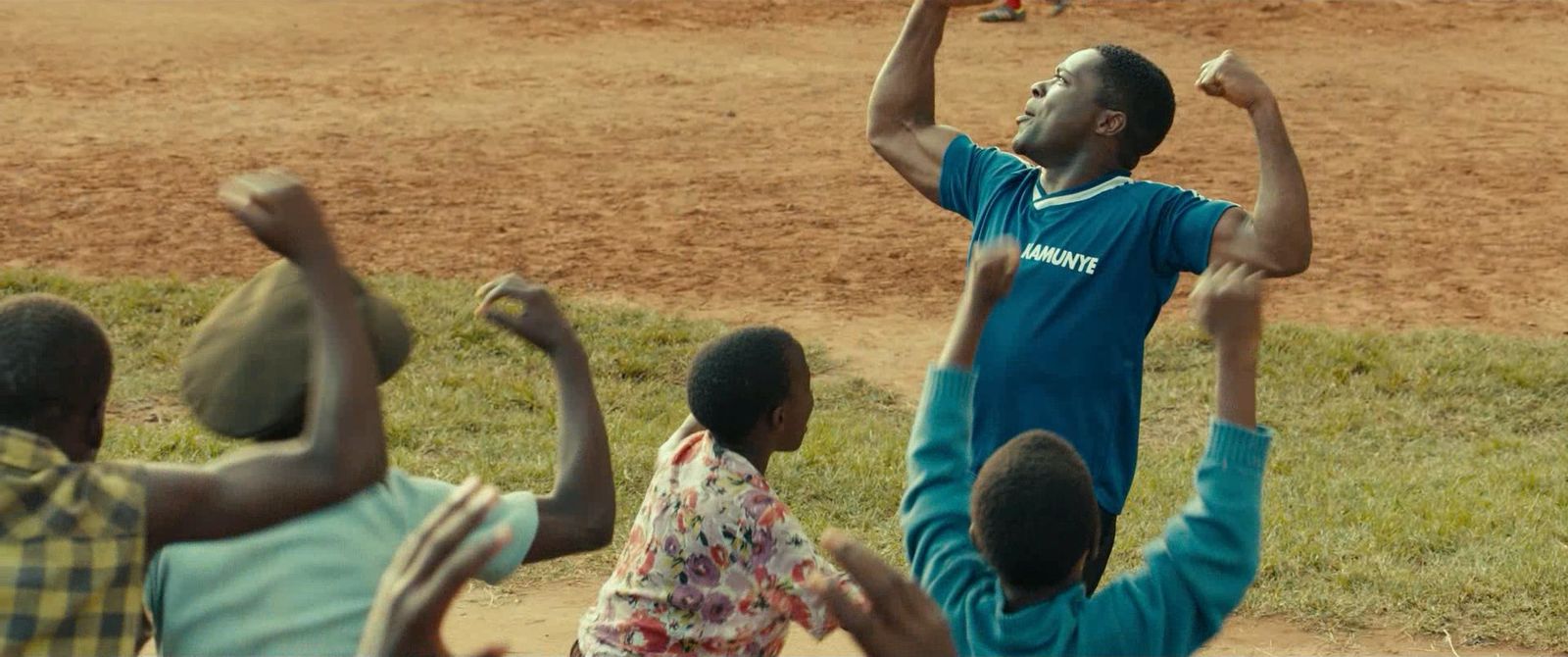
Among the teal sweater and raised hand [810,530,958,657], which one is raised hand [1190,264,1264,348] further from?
raised hand [810,530,958,657]

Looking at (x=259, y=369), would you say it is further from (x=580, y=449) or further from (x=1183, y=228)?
(x=1183, y=228)

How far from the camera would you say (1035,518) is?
262 cm

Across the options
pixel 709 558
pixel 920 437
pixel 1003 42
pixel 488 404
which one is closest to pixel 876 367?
pixel 488 404

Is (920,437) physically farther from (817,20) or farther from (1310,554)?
(817,20)

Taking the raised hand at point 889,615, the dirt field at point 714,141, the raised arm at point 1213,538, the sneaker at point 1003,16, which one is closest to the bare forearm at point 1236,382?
the raised arm at point 1213,538

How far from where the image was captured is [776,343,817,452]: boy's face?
145 inches

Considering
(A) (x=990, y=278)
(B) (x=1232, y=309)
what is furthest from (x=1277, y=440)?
(B) (x=1232, y=309)

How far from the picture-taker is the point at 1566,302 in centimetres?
1066

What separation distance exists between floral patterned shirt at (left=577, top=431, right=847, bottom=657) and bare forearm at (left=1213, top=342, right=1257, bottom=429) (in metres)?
0.99

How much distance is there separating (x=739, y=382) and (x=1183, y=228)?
41.6 inches

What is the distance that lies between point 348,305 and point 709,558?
48.9 inches

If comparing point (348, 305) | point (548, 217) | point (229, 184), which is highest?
point (229, 184)

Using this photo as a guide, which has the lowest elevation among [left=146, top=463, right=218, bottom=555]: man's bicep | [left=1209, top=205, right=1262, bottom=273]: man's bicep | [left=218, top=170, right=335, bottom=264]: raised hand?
[left=1209, top=205, right=1262, bottom=273]: man's bicep

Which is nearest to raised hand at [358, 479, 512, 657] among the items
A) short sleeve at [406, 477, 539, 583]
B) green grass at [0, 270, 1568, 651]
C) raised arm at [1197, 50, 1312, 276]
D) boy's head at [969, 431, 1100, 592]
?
short sleeve at [406, 477, 539, 583]
